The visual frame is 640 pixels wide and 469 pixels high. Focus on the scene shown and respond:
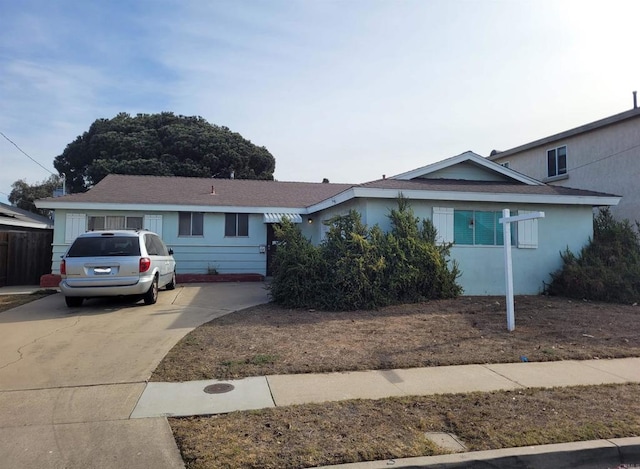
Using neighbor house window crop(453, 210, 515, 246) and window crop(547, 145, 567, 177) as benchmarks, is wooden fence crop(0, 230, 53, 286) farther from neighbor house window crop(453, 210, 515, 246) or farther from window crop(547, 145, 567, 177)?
window crop(547, 145, 567, 177)

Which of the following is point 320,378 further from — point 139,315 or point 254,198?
point 254,198

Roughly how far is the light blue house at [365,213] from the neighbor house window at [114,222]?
37 millimetres

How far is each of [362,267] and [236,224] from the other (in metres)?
8.71

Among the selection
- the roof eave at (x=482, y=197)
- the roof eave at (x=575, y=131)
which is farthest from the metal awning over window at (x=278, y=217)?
the roof eave at (x=575, y=131)

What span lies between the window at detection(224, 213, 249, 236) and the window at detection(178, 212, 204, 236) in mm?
948

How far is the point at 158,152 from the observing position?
35.9 meters

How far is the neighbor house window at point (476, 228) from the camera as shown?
1251cm

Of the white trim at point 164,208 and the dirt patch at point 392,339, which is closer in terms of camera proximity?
the dirt patch at point 392,339

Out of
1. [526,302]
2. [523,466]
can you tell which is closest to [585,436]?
[523,466]

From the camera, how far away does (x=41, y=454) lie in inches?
144

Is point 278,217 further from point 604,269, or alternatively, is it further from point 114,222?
point 604,269

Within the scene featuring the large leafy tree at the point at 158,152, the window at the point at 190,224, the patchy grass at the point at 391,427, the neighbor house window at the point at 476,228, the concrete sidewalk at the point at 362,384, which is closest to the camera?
the patchy grass at the point at 391,427

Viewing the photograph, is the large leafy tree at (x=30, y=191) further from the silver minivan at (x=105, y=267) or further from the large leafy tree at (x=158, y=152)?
the silver minivan at (x=105, y=267)

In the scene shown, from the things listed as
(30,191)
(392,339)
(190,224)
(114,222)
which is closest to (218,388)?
(392,339)
